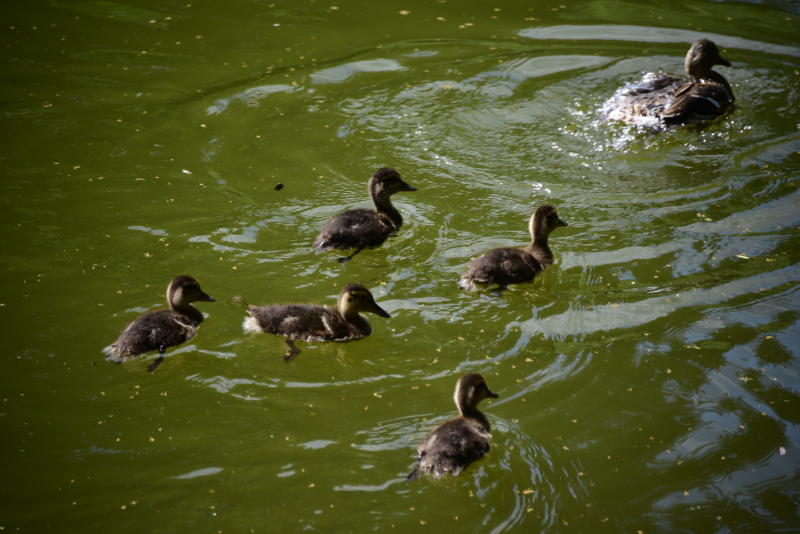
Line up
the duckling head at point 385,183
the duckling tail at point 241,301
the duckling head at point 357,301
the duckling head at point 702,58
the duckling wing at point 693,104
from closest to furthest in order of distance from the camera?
1. the duckling head at point 357,301
2. the duckling tail at point 241,301
3. the duckling head at point 385,183
4. the duckling wing at point 693,104
5. the duckling head at point 702,58

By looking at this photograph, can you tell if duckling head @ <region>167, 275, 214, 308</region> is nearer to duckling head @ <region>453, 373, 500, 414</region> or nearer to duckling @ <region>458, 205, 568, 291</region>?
duckling @ <region>458, 205, 568, 291</region>

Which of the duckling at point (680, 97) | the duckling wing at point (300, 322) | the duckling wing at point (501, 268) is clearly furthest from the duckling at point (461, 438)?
the duckling at point (680, 97)

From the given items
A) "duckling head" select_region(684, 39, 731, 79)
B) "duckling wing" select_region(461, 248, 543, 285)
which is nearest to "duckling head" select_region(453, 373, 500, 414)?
"duckling wing" select_region(461, 248, 543, 285)

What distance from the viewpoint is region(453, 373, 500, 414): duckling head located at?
431cm

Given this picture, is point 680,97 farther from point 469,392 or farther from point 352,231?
point 469,392

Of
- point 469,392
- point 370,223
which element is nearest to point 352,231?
point 370,223

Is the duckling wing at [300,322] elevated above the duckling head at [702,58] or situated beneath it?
situated beneath

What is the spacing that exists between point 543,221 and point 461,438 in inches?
82.3

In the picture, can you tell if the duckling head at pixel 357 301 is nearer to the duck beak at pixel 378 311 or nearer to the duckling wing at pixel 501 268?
the duck beak at pixel 378 311

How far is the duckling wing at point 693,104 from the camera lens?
7.36m

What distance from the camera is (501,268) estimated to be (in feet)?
18.2

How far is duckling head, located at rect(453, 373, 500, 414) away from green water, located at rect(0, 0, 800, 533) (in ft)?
0.77

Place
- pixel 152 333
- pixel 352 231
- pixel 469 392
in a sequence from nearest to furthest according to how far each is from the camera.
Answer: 1. pixel 469 392
2. pixel 152 333
3. pixel 352 231

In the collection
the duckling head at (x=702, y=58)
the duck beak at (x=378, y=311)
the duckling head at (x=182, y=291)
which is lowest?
the duck beak at (x=378, y=311)
